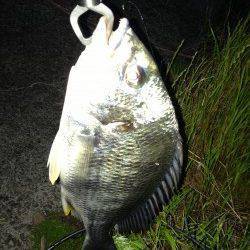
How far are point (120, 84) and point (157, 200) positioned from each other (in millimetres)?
572

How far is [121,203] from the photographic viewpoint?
170cm

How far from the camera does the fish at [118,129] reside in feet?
4.66

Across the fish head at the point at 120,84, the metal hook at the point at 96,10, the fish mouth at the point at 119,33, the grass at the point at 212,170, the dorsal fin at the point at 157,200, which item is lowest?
the grass at the point at 212,170

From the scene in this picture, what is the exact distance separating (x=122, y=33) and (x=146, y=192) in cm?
71

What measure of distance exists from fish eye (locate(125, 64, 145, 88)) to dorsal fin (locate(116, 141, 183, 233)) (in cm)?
32

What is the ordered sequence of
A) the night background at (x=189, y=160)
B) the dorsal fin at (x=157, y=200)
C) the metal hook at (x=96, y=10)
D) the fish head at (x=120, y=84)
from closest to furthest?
the metal hook at (x=96, y=10) → the fish head at (x=120, y=84) → the dorsal fin at (x=157, y=200) → the night background at (x=189, y=160)

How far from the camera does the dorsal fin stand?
1.59 metres

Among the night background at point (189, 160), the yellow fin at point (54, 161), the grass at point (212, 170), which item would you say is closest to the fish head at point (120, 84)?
the yellow fin at point (54, 161)

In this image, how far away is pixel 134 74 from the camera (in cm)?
144

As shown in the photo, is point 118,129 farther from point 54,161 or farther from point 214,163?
point 214,163

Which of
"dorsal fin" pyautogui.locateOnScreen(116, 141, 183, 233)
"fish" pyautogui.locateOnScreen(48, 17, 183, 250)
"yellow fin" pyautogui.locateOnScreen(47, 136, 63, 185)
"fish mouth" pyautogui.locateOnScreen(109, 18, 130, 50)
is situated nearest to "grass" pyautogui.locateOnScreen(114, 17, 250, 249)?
"dorsal fin" pyautogui.locateOnScreen(116, 141, 183, 233)

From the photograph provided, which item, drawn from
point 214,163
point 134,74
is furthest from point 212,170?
point 134,74

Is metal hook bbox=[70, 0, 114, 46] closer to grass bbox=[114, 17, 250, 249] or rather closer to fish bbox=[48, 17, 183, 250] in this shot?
fish bbox=[48, 17, 183, 250]

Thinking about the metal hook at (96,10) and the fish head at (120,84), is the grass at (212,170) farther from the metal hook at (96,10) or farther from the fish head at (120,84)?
the metal hook at (96,10)
